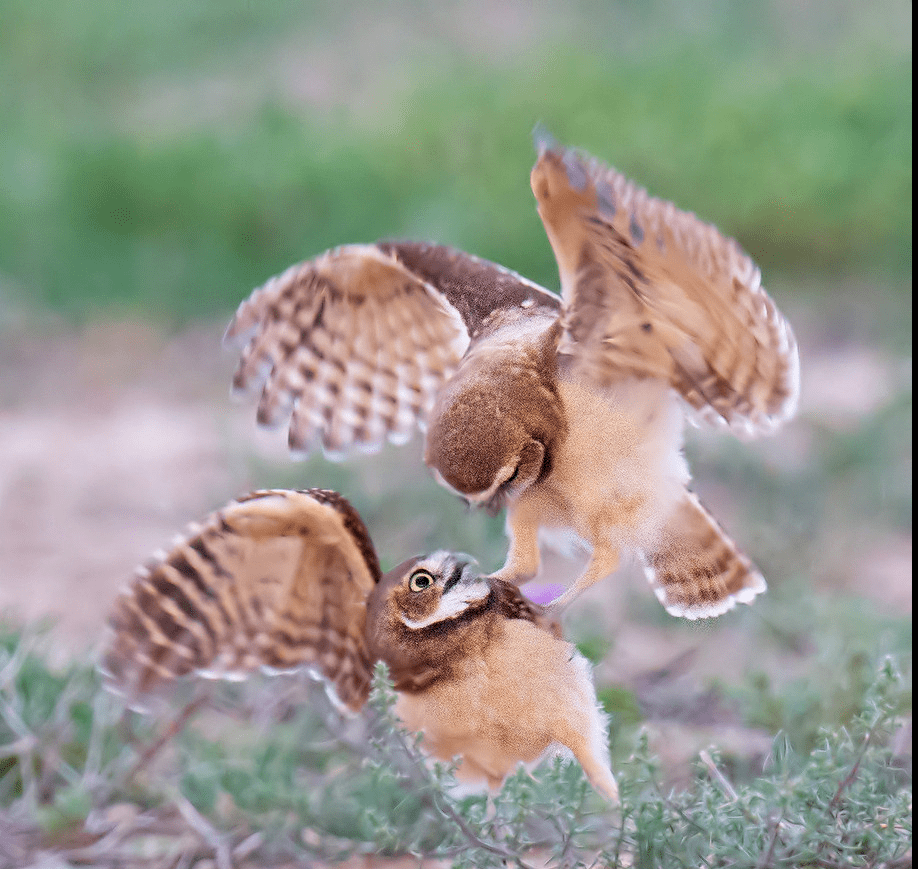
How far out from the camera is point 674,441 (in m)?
1.23

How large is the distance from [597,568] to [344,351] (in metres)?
0.52

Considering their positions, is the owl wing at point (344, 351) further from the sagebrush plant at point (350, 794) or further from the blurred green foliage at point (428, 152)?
the blurred green foliage at point (428, 152)

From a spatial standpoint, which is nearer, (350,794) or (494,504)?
(494,504)

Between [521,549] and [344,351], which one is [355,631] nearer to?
[521,549]

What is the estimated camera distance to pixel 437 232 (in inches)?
179

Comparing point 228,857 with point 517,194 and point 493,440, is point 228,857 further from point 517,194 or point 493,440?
point 517,194

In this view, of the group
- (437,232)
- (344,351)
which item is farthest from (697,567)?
(437,232)

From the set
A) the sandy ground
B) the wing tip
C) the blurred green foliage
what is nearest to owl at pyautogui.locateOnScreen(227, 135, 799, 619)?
Answer: the wing tip

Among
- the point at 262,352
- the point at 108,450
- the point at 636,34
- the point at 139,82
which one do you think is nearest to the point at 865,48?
the point at 636,34

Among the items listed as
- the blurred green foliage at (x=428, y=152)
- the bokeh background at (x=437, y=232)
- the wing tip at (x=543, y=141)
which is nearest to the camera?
the wing tip at (x=543, y=141)

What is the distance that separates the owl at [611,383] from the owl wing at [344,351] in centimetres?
14

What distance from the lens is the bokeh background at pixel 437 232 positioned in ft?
8.52

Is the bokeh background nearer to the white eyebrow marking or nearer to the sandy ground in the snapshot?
the sandy ground

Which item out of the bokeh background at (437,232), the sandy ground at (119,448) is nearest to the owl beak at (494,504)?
the bokeh background at (437,232)
